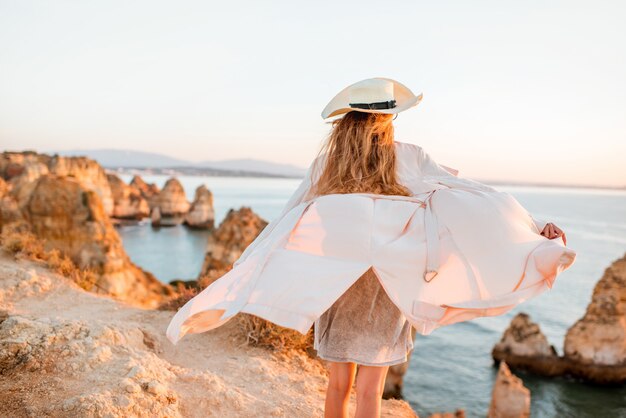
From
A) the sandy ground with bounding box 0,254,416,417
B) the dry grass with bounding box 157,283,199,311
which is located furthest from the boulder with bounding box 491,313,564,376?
the sandy ground with bounding box 0,254,416,417

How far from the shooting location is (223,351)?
5.95 m

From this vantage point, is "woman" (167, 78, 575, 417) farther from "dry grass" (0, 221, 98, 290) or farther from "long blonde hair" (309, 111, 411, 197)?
"dry grass" (0, 221, 98, 290)

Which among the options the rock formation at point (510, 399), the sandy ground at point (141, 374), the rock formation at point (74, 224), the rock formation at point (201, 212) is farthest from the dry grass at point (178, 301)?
the rock formation at point (201, 212)

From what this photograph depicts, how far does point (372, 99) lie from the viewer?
3.04 meters

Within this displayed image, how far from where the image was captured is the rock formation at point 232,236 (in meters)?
27.8

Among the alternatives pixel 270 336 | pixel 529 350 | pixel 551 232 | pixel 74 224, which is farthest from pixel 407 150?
pixel 529 350

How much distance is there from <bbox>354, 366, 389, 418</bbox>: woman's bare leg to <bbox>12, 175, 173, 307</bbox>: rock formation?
1741 centimetres

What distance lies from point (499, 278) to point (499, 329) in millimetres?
35315

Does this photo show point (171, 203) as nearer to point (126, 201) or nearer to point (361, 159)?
point (126, 201)

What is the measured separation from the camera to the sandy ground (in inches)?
143

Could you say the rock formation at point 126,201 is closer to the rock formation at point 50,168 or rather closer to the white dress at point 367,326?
the rock formation at point 50,168

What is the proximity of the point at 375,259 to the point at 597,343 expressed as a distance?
2614cm

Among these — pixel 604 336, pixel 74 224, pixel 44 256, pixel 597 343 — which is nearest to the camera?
pixel 44 256

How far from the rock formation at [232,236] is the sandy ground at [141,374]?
69.5 feet
